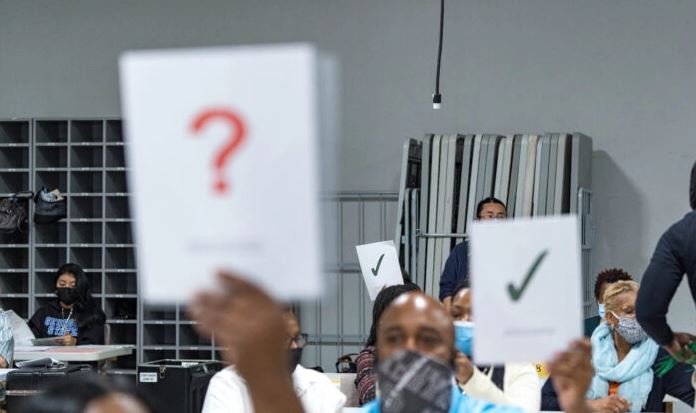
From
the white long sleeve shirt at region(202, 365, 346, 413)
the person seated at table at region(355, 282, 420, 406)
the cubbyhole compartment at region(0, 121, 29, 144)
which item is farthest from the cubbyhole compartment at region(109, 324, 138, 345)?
the white long sleeve shirt at region(202, 365, 346, 413)

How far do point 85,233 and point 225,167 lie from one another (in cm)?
845

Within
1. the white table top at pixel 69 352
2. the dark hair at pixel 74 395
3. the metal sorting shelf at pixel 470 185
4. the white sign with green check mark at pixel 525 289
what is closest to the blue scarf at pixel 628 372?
the metal sorting shelf at pixel 470 185

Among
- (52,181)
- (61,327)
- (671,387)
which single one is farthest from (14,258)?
(671,387)

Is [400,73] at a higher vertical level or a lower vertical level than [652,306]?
higher

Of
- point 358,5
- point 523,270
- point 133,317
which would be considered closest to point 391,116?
point 358,5

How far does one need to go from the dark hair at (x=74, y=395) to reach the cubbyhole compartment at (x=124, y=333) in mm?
7879

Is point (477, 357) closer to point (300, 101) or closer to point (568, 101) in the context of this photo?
point (300, 101)

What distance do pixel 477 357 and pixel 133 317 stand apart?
775 centimetres

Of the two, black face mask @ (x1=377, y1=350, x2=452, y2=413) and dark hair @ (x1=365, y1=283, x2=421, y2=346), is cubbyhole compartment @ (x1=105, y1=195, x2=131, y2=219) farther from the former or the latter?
black face mask @ (x1=377, y1=350, x2=452, y2=413)

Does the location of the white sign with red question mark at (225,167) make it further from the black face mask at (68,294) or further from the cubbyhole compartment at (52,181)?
the cubbyhole compartment at (52,181)

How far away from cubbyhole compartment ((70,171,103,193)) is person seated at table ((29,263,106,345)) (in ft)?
3.96

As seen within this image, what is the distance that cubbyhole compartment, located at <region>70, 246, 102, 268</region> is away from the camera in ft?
30.4

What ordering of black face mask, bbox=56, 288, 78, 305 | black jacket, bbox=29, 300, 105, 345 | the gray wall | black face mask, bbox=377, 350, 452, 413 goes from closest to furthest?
black face mask, bbox=377, 350, 452, 413 < black jacket, bbox=29, 300, 105, 345 < black face mask, bbox=56, 288, 78, 305 < the gray wall

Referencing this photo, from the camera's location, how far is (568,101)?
8.66m
